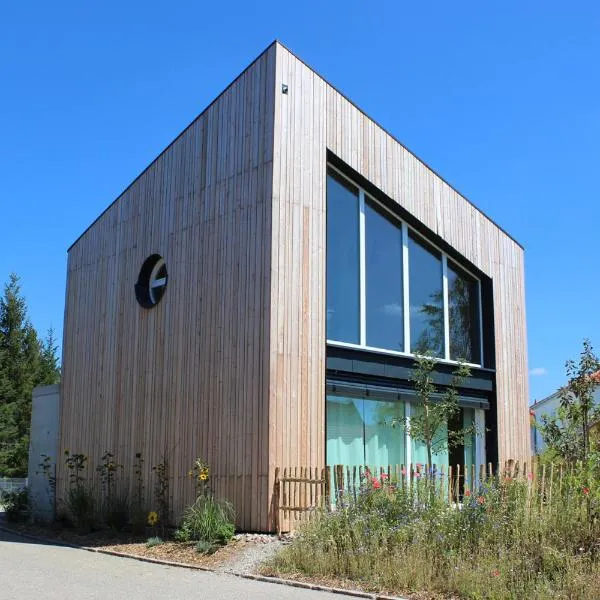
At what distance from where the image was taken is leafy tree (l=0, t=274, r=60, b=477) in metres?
42.5

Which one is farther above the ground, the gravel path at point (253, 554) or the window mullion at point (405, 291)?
the window mullion at point (405, 291)

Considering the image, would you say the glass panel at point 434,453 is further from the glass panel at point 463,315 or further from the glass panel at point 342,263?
the glass panel at point 342,263

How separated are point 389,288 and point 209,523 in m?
6.03

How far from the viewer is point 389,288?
623 inches

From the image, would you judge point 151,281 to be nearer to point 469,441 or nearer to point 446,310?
point 446,310

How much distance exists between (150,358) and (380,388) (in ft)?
14.7

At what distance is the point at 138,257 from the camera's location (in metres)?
16.5

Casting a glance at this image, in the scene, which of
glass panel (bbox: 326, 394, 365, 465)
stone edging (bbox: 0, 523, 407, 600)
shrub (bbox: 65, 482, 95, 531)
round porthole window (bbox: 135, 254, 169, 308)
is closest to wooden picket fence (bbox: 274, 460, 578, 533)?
glass panel (bbox: 326, 394, 365, 465)

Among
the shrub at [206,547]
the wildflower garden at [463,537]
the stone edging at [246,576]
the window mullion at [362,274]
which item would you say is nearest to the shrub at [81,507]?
the stone edging at [246,576]

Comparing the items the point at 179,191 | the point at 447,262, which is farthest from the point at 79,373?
the point at 447,262

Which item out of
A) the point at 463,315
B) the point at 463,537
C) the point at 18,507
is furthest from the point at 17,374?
the point at 463,537

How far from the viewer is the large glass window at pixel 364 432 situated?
45.9 feet

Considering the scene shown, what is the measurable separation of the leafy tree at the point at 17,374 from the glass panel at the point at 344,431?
3228cm

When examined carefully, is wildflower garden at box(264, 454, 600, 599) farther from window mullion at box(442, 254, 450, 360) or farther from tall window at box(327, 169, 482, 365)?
window mullion at box(442, 254, 450, 360)
